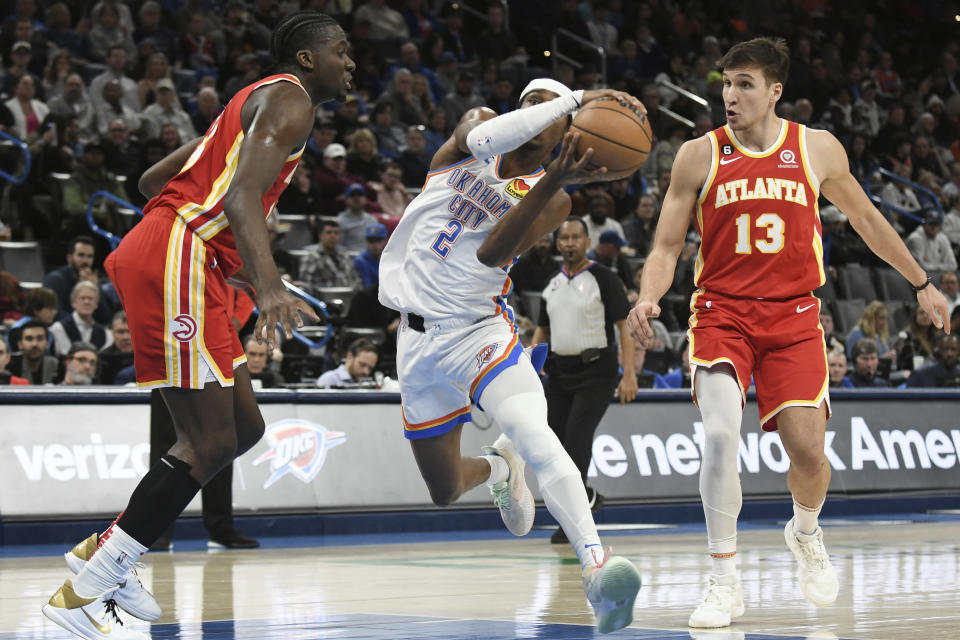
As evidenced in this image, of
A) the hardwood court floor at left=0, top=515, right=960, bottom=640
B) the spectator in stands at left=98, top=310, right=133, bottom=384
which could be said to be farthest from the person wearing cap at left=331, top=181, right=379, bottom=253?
the hardwood court floor at left=0, top=515, right=960, bottom=640

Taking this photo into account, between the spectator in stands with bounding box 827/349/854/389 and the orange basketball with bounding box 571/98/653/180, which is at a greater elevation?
the orange basketball with bounding box 571/98/653/180

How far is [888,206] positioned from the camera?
808 inches

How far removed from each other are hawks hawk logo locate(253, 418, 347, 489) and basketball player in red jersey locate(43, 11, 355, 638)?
492 centimetres

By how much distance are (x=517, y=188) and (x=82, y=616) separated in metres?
2.44

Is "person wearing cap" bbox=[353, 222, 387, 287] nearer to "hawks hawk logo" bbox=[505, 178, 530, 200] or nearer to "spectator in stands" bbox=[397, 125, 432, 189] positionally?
"spectator in stands" bbox=[397, 125, 432, 189]

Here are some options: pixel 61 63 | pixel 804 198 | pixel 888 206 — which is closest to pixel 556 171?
pixel 804 198

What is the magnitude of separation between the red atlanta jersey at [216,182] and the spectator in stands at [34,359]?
605cm

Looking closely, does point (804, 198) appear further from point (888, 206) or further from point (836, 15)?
point (836, 15)

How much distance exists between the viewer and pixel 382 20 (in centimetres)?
1867

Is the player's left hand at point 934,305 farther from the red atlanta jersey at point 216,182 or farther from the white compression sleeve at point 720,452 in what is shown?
the red atlanta jersey at point 216,182

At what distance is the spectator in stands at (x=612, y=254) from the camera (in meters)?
14.3

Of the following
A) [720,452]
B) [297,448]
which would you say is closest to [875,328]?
[297,448]

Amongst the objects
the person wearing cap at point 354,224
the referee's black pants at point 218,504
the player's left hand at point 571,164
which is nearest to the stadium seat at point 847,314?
the person wearing cap at point 354,224

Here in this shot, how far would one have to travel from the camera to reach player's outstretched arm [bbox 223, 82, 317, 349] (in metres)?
4.52
